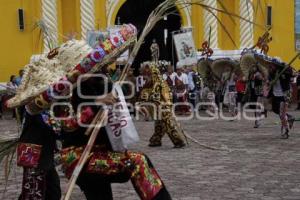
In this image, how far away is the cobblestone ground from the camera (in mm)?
6410

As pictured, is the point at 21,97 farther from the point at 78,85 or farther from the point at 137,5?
the point at 137,5

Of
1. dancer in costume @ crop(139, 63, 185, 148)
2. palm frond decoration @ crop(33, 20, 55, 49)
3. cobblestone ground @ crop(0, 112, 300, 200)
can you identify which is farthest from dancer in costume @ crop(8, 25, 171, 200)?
dancer in costume @ crop(139, 63, 185, 148)

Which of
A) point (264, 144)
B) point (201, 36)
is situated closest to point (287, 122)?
point (264, 144)

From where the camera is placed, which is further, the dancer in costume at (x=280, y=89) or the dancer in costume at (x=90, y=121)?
the dancer in costume at (x=280, y=89)

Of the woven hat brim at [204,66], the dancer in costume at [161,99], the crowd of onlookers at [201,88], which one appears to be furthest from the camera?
the woven hat brim at [204,66]

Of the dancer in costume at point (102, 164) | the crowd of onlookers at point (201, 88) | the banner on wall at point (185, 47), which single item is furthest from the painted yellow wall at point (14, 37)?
the dancer in costume at point (102, 164)

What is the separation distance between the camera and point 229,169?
309 inches

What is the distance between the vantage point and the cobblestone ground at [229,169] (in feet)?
21.0

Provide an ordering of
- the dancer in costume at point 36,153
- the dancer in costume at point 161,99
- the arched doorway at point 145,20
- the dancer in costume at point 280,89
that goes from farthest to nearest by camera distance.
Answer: the arched doorway at point 145,20, the dancer in costume at point 280,89, the dancer in costume at point 161,99, the dancer in costume at point 36,153

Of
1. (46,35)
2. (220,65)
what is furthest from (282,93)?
(220,65)

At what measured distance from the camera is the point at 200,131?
13.4 meters

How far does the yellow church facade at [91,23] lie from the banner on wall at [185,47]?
365cm

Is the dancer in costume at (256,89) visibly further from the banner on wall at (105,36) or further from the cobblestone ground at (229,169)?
the banner on wall at (105,36)

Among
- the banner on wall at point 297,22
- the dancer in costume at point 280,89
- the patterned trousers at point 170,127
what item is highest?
the banner on wall at point 297,22
